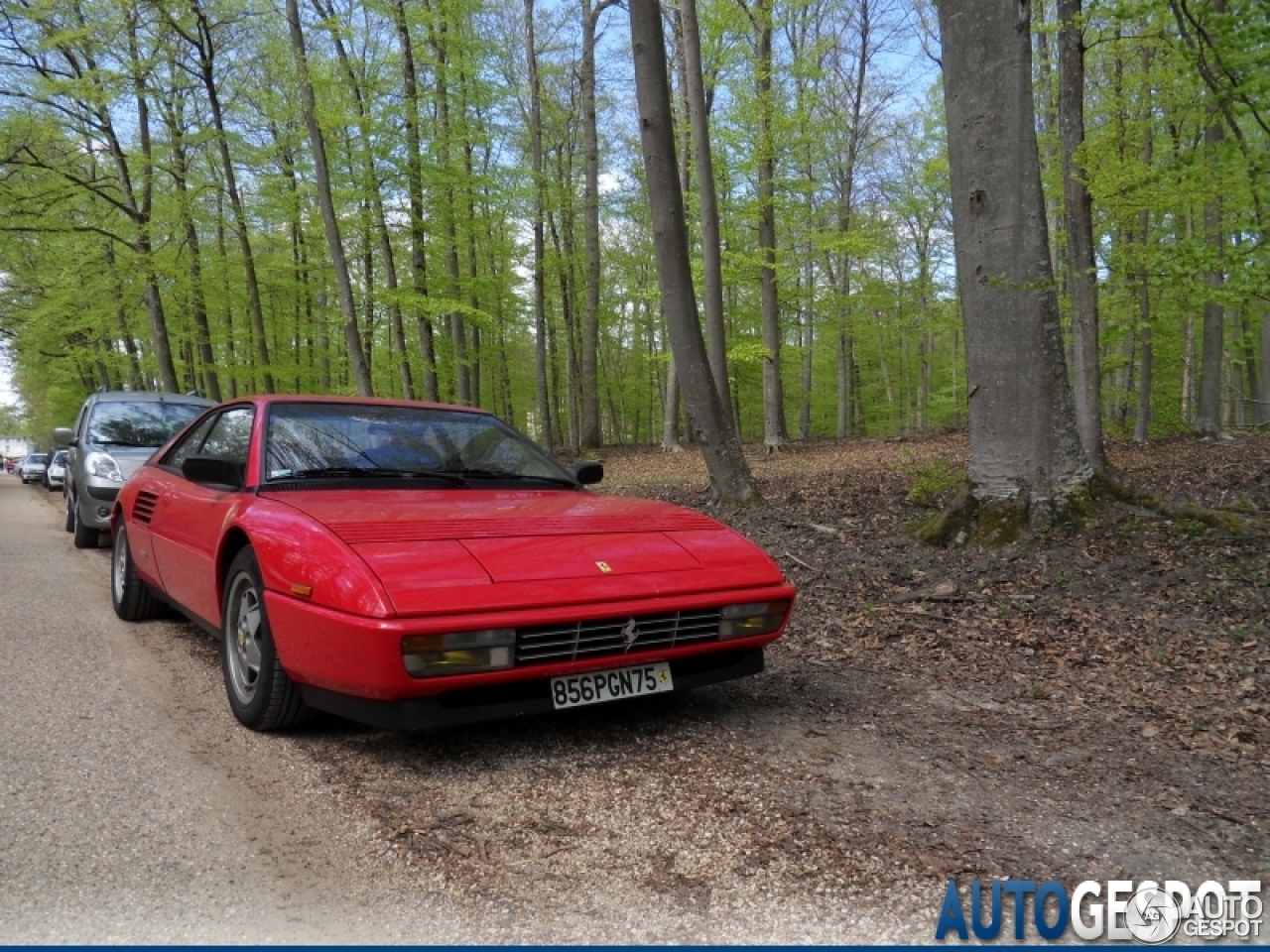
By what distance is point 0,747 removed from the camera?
10.0 ft

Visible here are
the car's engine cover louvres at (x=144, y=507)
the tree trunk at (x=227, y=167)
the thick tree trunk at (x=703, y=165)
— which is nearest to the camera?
the car's engine cover louvres at (x=144, y=507)

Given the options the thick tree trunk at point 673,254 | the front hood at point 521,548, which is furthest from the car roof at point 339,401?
the thick tree trunk at point 673,254

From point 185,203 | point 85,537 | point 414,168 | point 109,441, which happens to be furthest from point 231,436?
point 185,203

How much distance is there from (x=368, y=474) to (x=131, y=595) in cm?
251

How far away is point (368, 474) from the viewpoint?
392 centimetres

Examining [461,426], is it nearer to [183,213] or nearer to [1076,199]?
[1076,199]

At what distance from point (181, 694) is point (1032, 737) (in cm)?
379

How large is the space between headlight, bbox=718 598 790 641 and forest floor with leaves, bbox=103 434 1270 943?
0.41 meters

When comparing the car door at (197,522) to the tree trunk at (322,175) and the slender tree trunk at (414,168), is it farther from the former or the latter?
the slender tree trunk at (414,168)

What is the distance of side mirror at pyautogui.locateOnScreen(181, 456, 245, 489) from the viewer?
3695 mm

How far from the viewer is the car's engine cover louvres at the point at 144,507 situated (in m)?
4.96

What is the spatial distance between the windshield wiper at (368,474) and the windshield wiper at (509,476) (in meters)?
0.09

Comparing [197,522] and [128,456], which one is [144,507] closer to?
[197,522]

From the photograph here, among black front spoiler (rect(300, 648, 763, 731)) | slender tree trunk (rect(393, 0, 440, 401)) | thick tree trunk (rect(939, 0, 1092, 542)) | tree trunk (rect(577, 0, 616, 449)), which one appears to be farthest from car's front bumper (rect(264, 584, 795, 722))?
tree trunk (rect(577, 0, 616, 449))
